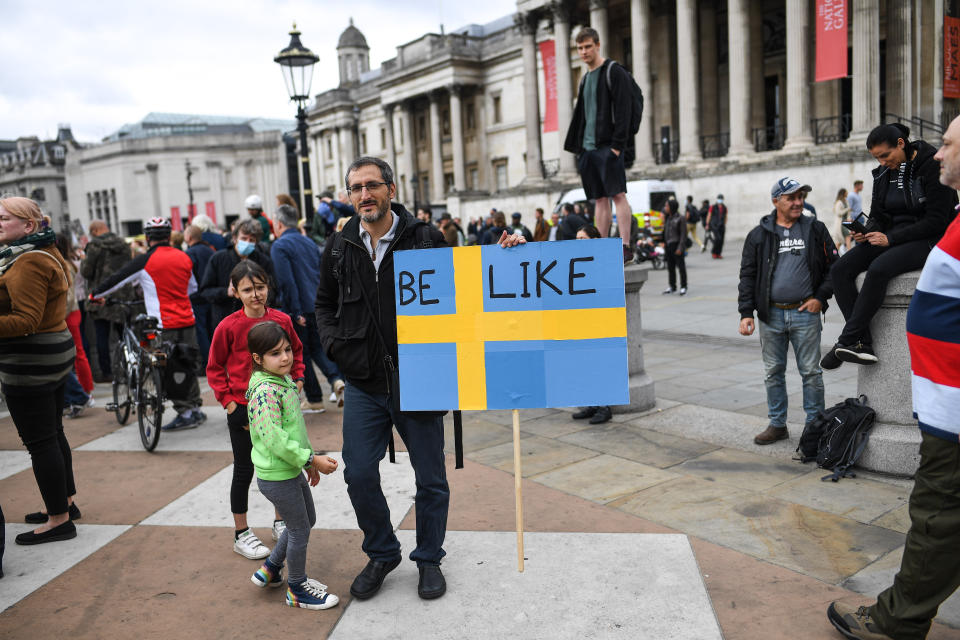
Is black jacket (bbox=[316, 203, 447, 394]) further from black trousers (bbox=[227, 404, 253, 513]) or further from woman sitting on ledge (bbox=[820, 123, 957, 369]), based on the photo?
woman sitting on ledge (bbox=[820, 123, 957, 369])

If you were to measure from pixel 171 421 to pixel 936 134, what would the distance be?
29.0 meters

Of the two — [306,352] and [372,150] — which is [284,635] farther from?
[372,150]

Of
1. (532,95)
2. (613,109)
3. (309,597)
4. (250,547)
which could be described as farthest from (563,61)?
(309,597)

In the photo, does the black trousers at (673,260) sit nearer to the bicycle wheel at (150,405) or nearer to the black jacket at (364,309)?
the bicycle wheel at (150,405)

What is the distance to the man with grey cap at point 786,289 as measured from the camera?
18.2ft

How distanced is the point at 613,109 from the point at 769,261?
2.21 meters

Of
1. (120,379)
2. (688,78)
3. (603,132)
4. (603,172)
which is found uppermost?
(688,78)

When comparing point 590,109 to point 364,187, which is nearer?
point 364,187

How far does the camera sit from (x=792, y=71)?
28.0 meters

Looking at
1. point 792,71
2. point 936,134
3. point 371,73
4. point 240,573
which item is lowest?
point 240,573

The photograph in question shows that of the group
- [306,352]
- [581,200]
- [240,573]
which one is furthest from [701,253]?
[240,573]

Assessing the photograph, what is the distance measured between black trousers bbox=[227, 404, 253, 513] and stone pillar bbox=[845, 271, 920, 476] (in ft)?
13.4

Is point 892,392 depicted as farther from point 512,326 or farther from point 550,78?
point 550,78

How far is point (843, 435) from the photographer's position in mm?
5059
